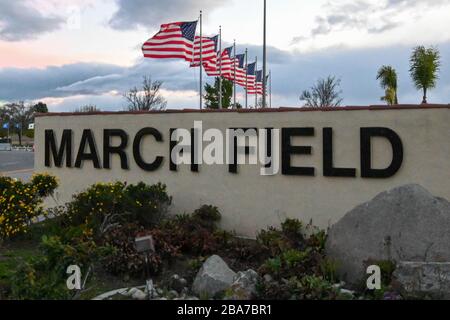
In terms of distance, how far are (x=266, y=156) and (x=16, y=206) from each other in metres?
5.58

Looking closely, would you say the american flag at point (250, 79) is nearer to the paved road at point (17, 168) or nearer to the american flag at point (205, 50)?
the american flag at point (205, 50)

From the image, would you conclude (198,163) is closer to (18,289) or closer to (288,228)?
(288,228)

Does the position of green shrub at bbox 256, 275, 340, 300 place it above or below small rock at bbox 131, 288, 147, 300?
above

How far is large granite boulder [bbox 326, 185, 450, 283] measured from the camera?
648 centimetres

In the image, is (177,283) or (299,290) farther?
(177,283)

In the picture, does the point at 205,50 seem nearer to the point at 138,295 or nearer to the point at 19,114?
the point at 138,295

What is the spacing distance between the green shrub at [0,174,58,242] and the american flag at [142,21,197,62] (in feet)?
26.6

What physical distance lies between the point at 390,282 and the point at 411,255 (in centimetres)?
52

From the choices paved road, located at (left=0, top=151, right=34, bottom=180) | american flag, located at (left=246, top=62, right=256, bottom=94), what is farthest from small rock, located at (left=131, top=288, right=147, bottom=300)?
american flag, located at (left=246, top=62, right=256, bottom=94)

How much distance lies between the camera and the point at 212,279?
6453 mm

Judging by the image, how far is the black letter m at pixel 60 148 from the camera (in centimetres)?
1309

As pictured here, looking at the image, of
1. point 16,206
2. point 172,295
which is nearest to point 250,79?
point 16,206

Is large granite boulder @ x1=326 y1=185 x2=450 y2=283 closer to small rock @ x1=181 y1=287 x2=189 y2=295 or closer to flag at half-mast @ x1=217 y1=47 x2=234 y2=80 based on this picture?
small rock @ x1=181 y1=287 x2=189 y2=295
